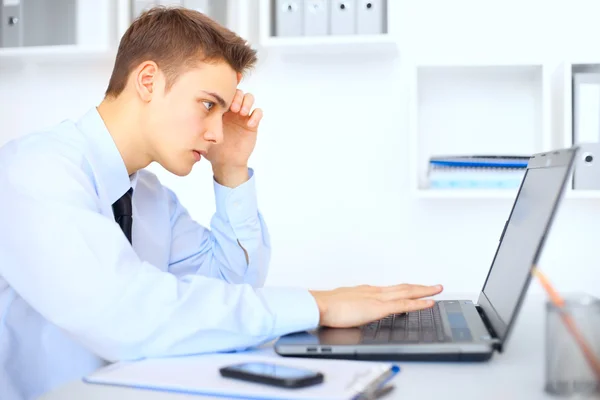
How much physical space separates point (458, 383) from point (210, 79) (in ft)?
2.93

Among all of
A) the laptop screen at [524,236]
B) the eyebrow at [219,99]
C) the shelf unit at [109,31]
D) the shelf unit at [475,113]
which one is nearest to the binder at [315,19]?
the shelf unit at [109,31]

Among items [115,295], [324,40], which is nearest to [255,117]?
Answer: [324,40]

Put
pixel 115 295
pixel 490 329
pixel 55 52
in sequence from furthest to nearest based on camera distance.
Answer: pixel 55 52 < pixel 490 329 < pixel 115 295

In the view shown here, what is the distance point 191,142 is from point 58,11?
1.08 meters

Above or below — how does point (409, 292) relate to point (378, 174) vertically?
below

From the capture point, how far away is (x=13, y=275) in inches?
44.3

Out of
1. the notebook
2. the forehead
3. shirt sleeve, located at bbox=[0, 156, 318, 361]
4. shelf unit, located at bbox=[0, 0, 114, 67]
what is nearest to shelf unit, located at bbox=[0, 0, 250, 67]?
shelf unit, located at bbox=[0, 0, 114, 67]

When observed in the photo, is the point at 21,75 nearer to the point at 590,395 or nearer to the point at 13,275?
the point at 13,275

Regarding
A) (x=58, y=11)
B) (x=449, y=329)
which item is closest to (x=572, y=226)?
(x=449, y=329)

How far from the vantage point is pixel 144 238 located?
1648 mm

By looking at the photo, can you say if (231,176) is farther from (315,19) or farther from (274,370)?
(274,370)

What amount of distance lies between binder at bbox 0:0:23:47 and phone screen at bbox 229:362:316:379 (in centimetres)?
176

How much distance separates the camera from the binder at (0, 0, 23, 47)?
229 centimetres

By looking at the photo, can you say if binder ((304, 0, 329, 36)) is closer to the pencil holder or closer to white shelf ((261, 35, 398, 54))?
white shelf ((261, 35, 398, 54))
